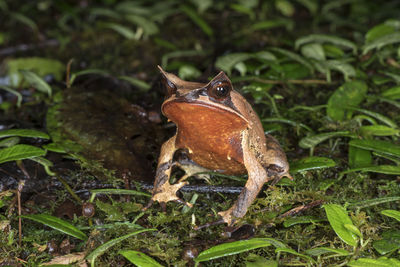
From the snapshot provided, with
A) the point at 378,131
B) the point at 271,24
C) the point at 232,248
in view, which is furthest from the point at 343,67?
the point at 232,248

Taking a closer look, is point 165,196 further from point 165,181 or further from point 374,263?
point 374,263

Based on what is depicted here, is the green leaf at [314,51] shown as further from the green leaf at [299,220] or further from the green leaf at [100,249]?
the green leaf at [100,249]

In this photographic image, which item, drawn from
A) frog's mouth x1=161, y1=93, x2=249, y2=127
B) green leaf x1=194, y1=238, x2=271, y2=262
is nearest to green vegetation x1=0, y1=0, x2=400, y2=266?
green leaf x1=194, y1=238, x2=271, y2=262

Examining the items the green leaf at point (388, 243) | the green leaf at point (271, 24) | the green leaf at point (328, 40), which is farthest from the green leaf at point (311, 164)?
the green leaf at point (271, 24)

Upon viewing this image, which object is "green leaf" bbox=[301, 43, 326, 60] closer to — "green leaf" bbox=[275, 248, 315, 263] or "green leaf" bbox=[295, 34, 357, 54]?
"green leaf" bbox=[295, 34, 357, 54]

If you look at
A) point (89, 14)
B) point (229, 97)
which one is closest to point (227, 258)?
point (229, 97)
